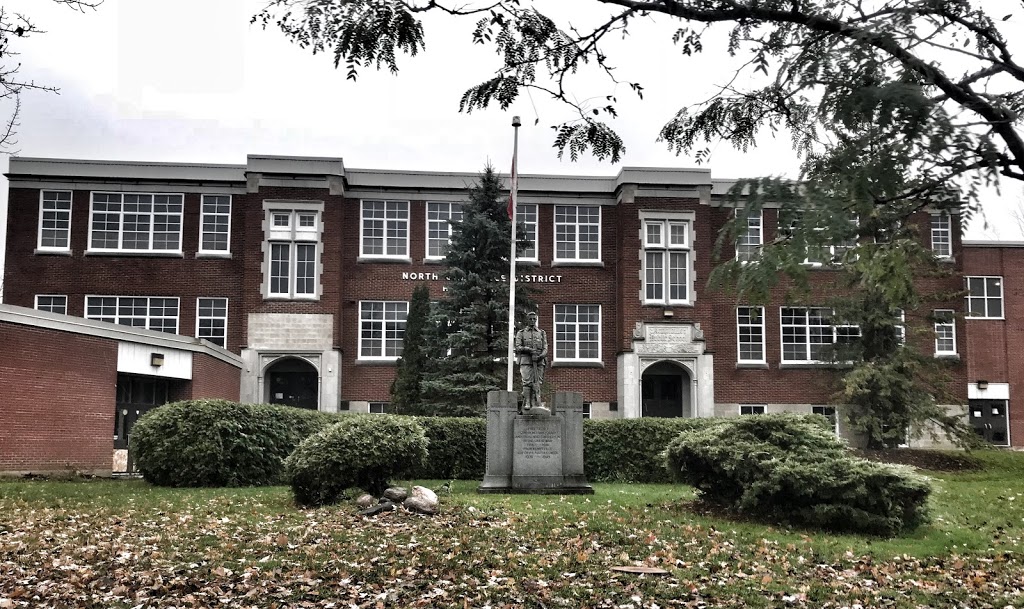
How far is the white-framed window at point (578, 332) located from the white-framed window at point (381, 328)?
5999 mm

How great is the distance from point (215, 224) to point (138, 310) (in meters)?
4.33

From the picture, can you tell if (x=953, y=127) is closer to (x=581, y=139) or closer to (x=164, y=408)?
(x=581, y=139)

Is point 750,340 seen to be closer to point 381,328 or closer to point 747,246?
point 381,328

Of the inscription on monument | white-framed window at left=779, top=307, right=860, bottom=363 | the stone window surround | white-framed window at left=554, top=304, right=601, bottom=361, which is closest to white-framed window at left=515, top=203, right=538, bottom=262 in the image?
white-framed window at left=554, top=304, right=601, bottom=361

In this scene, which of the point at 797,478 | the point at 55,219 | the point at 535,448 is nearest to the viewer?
the point at 797,478

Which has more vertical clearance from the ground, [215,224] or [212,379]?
[215,224]

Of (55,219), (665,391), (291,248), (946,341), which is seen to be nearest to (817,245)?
(291,248)

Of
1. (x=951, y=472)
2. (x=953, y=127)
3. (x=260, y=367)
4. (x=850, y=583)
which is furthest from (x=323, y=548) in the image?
(x=260, y=367)

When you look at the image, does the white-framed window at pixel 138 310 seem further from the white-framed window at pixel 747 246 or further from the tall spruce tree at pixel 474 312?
the white-framed window at pixel 747 246

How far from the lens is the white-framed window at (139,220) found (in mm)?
34281

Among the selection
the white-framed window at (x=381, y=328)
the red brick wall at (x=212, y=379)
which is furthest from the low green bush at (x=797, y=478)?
the white-framed window at (x=381, y=328)

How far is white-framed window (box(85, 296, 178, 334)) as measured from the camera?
34.0 meters

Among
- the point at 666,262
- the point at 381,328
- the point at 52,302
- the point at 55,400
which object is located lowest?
the point at 55,400

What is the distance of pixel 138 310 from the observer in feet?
112
